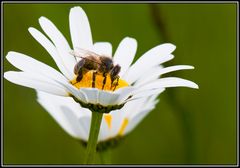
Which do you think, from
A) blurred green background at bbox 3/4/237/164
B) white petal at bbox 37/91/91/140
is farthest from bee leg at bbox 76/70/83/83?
blurred green background at bbox 3/4/237/164

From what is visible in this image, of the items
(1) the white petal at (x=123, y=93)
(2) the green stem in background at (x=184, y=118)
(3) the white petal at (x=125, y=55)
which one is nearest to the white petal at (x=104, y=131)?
(3) the white petal at (x=125, y=55)

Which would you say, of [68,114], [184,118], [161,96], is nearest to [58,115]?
[68,114]

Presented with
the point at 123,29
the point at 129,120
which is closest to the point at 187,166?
the point at 129,120

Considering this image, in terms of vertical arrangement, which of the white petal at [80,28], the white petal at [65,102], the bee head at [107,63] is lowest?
the white petal at [65,102]

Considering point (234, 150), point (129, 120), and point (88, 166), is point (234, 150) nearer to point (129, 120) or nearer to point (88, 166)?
point (129, 120)

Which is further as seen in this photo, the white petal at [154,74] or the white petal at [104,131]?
the white petal at [104,131]

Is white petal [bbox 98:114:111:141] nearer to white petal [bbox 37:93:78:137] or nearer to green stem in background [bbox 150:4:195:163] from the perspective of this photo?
white petal [bbox 37:93:78:137]

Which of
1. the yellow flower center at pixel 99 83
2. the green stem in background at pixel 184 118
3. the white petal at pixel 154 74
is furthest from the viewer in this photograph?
the green stem in background at pixel 184 118

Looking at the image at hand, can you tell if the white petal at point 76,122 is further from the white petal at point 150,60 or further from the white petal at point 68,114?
the white petal at point 150,60
